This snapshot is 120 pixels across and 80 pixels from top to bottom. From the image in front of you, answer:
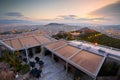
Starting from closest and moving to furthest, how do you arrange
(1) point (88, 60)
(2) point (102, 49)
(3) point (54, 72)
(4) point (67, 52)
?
(1) point (88, 60) < (3) point (54, 72) < (4) point (67, 52) < (2) point (102, 49)

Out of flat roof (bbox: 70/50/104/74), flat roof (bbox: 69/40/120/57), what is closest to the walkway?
flat roof (bbox: 70/50/104/74)

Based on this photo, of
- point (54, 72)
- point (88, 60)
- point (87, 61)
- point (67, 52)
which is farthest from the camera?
point (67, 52)

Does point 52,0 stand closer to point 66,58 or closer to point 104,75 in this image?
point 66,58

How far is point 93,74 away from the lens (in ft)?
30.0

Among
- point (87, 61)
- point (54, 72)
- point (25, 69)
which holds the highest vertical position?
point (87, 61)

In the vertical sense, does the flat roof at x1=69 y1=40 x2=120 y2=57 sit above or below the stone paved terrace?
above

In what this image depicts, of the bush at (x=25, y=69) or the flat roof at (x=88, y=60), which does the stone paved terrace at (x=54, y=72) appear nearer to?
the bush at (x=25, y=69)

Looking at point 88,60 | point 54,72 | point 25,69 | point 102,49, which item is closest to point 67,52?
point 54,72

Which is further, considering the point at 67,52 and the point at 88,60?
the point at 67,52

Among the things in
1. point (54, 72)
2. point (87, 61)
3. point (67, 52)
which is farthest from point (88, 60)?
point (54, 72)

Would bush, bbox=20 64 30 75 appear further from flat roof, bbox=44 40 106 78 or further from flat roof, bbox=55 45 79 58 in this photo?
flat roof, bbox=44 40 106 78

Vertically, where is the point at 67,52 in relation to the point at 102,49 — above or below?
below

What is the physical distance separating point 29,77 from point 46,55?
7981 mm

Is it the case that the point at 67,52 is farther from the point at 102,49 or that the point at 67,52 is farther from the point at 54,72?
the point at 102,49
